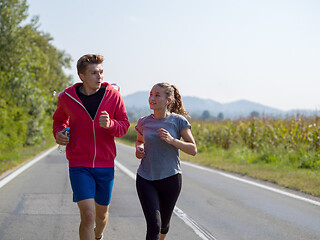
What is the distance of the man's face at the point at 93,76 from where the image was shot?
385cm

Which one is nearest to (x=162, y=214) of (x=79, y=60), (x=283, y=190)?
(x=79, y=60)

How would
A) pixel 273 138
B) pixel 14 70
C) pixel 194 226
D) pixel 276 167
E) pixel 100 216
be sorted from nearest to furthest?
1. pixel 100 216
2. pixel 194 226
3. pixel 276 167
4. pixel 273 138
5. pixel 14 70

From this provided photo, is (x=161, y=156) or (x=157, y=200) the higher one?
(x=161, y=156)

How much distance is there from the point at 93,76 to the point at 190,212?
347 centimetres

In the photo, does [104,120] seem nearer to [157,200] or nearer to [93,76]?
[93,76]

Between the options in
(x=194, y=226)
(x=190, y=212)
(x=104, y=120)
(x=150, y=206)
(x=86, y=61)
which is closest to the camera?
(x=104, y=120)

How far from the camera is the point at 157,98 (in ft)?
12.8

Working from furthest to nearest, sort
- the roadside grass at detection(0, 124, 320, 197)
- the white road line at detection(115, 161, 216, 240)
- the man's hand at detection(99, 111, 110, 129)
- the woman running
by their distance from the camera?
the roadside grass at detection(0, 124, 320, 197) → the white road line at detection(115, 161, 216, 240) → the woman running → the man's hand at detection(99, 111, 110, 129)

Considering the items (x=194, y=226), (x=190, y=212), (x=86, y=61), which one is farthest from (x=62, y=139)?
(x=190, y=212)

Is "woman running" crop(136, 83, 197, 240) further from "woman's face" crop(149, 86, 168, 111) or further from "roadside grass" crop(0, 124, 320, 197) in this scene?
"roadside grass" crop(0, 124, 320, 197)

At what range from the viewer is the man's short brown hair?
3852 millimetres

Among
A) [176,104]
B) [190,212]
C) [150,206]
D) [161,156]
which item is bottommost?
[190,212]

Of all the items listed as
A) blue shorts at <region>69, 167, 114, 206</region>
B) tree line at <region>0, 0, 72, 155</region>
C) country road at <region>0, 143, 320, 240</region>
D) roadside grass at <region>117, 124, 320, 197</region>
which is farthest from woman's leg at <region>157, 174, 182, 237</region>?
tree line at <region>0, 0, 72, 155</region>

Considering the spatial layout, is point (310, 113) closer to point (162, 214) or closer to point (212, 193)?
point (212, 193)
